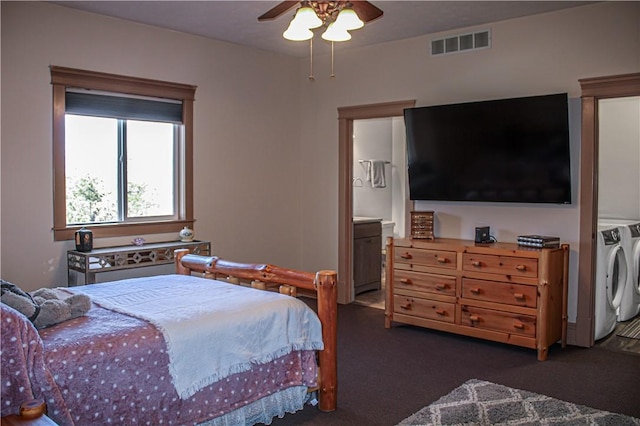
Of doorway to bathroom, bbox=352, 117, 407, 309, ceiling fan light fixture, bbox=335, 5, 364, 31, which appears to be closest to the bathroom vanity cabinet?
doorway to bathroom, bbox=352, 117, 407, 309

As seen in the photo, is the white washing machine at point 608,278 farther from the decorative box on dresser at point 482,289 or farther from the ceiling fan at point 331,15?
the ceiling fan at point 331,15

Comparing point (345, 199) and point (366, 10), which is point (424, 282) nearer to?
point (345, 199)

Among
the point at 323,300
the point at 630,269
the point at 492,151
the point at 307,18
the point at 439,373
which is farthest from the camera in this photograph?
the point at 630,269

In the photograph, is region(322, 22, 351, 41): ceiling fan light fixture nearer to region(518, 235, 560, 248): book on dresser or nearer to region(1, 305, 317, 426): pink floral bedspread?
region(1, 305, 317, 426): pink floral bedspread

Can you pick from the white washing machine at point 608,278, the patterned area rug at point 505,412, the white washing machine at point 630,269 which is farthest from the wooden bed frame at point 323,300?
the white washing machine at point 630,269

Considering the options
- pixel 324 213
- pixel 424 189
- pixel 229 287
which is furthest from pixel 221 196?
pixel 229 287

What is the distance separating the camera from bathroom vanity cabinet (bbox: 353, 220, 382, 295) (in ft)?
20.3

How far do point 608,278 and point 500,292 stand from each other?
1106mm

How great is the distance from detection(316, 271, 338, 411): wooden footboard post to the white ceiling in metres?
2.34

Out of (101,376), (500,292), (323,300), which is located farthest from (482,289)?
(101,376)

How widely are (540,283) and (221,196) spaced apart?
3052 millimetres

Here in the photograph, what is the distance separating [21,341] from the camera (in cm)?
206

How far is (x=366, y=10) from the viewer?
311 centimetres

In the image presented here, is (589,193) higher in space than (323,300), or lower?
higher
